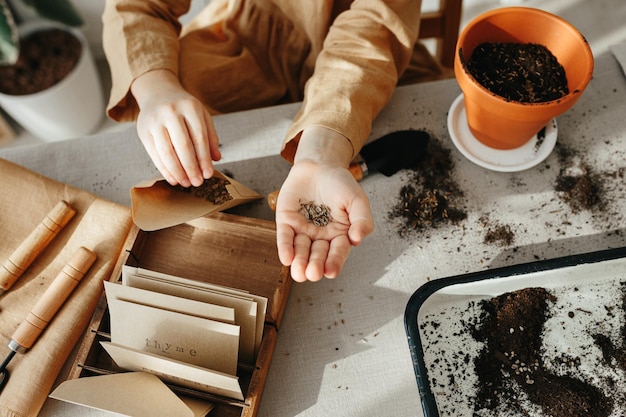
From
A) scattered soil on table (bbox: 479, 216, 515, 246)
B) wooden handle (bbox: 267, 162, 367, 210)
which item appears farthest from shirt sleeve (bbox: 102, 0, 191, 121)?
scattered soil on table (bbox: 479, 216, 515, 246)

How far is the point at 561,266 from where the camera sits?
83 cm

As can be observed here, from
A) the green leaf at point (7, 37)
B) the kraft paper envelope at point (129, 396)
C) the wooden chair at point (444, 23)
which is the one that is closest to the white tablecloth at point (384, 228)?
the kraft paper envelope at point (129, 396)

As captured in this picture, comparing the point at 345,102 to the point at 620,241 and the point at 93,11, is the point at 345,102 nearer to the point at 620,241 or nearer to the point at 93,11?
the point at 620,241

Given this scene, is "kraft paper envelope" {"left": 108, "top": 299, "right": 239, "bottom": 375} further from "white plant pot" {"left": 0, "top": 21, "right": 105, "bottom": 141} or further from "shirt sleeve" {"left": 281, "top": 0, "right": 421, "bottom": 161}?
"white plant pot" {"left": 0, "top": 21, "right": 105, "bottom": 141}

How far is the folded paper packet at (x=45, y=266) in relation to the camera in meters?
0.81

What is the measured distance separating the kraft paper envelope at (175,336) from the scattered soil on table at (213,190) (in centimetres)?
22

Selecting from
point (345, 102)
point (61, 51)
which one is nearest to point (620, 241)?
point (345, 102)

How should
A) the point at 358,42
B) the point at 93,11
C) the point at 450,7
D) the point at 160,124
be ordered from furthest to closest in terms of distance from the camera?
1. the point at 93,11
2. the point at 450,7
3. the point at 358,42
4. the point at 160,124

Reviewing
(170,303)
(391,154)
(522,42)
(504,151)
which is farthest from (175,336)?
(522,42)

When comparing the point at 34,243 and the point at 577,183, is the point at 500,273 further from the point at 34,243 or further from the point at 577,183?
the point at 34,243

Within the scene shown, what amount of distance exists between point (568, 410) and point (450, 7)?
99 cm

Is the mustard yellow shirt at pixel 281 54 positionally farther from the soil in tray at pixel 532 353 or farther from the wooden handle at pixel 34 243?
the soil in tray at pixel 532 353

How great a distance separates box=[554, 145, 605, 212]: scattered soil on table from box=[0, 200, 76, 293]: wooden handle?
3.04 ft

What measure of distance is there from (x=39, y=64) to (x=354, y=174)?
144 cm
